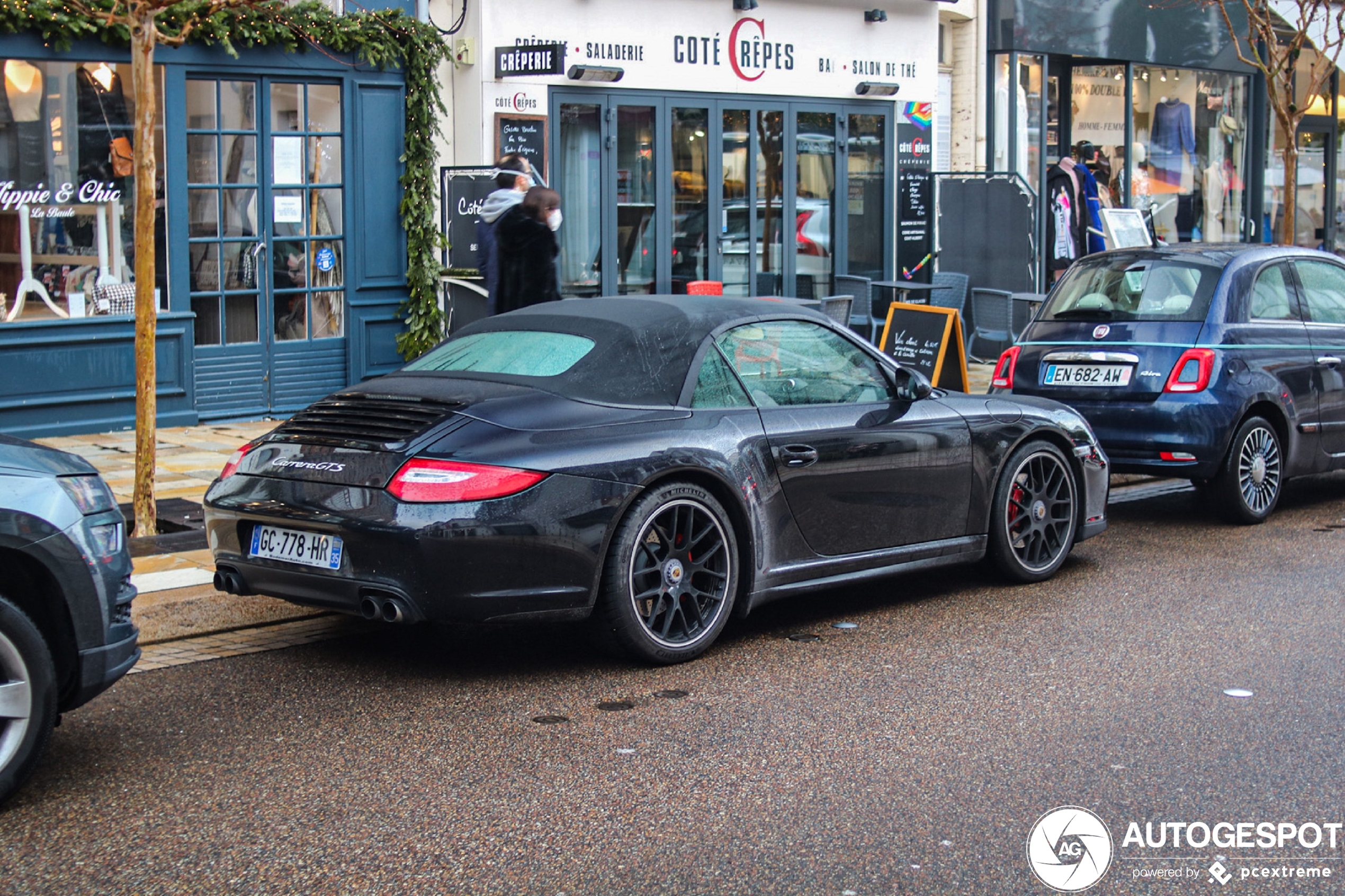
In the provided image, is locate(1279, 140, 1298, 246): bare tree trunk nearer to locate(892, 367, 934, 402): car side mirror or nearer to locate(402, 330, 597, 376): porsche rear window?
locate(892, 367, 934, 402): car side mirror

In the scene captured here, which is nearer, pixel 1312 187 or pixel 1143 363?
pixel 1143 363

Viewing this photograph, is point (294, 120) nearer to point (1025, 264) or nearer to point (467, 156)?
point (467, 156)

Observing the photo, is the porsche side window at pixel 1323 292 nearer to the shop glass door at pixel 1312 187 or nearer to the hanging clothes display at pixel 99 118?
the hanging clothes display at pixel 99 118

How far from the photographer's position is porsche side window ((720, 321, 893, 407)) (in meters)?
6.68

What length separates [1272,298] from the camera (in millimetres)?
9648

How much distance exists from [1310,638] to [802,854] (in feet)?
10.8

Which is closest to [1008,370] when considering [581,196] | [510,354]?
[510,354]

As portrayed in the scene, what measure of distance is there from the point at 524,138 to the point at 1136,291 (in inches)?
256

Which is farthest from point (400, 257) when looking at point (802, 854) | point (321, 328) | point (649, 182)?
point (802, 854)

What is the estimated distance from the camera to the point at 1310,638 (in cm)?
647

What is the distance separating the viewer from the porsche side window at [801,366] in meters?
6.68

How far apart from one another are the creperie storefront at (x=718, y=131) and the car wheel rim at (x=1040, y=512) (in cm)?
729

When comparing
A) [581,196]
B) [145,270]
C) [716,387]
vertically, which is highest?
[581,196]

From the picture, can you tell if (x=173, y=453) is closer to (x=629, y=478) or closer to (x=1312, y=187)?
(x=629, y=478)
